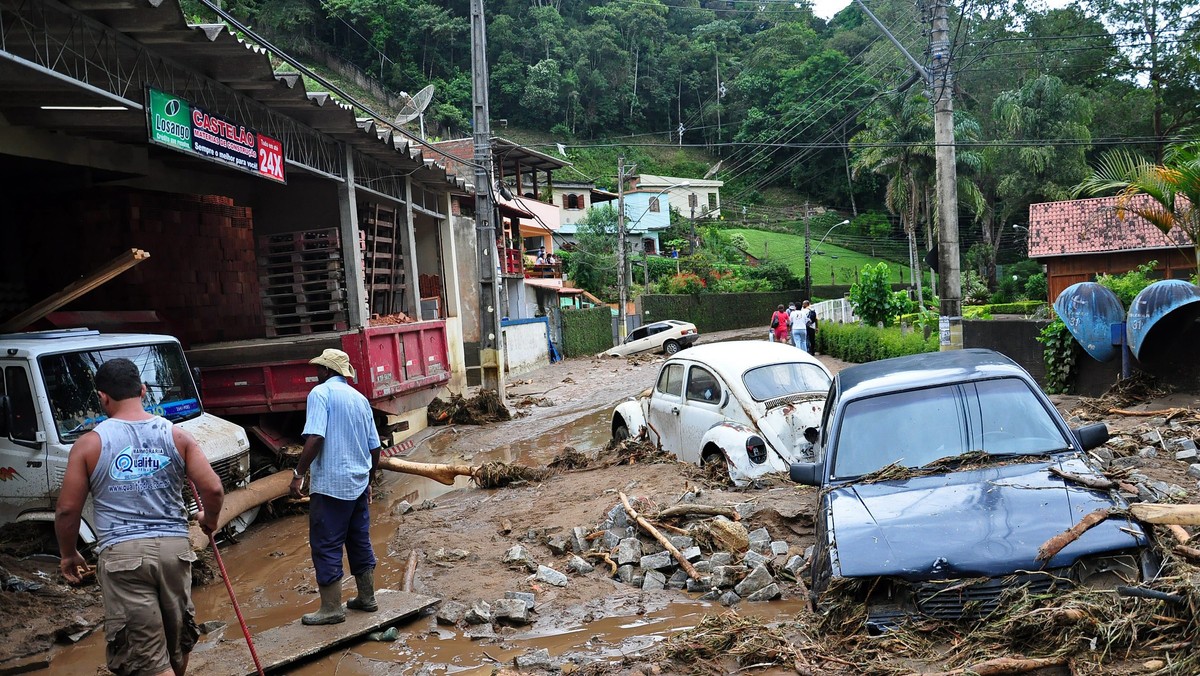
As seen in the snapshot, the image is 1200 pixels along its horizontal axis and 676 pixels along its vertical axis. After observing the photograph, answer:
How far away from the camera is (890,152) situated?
47.6 meters

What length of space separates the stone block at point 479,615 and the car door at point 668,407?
15.0 feet

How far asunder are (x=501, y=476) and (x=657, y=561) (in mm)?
4560

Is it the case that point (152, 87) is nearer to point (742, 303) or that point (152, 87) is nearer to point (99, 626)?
point (99, 626)

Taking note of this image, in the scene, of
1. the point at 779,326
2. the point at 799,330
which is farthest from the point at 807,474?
the point at 779,326

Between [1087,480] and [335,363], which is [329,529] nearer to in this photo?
[335,363]

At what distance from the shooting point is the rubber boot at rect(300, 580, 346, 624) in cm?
611

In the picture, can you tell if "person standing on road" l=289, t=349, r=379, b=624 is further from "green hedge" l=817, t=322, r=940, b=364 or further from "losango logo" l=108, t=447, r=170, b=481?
"green hedge" l=817, t=322, r=940, b=364

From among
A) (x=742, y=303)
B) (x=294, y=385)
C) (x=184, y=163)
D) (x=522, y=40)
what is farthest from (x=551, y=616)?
(x=522, y=40)

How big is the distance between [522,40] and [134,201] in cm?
6208

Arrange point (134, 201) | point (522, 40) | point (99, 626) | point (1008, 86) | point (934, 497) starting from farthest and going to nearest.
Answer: point (522, 40) → point (1008, 86) → point (134, 201) → point (99, 626) → point (934, 497)

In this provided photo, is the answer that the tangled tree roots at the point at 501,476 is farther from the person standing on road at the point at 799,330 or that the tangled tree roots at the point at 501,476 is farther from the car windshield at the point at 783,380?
the person standing on road at the point at 799,330

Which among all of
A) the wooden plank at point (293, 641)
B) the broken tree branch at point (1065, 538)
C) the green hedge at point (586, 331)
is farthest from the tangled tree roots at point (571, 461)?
the green hedge at point (586, 331)

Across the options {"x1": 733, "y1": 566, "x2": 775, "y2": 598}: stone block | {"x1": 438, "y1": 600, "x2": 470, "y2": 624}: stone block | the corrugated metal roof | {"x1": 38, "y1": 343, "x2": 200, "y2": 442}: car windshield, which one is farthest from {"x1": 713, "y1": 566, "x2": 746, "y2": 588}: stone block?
the corrugated metal roof

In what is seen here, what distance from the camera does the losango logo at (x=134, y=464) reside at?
4.36 meters
